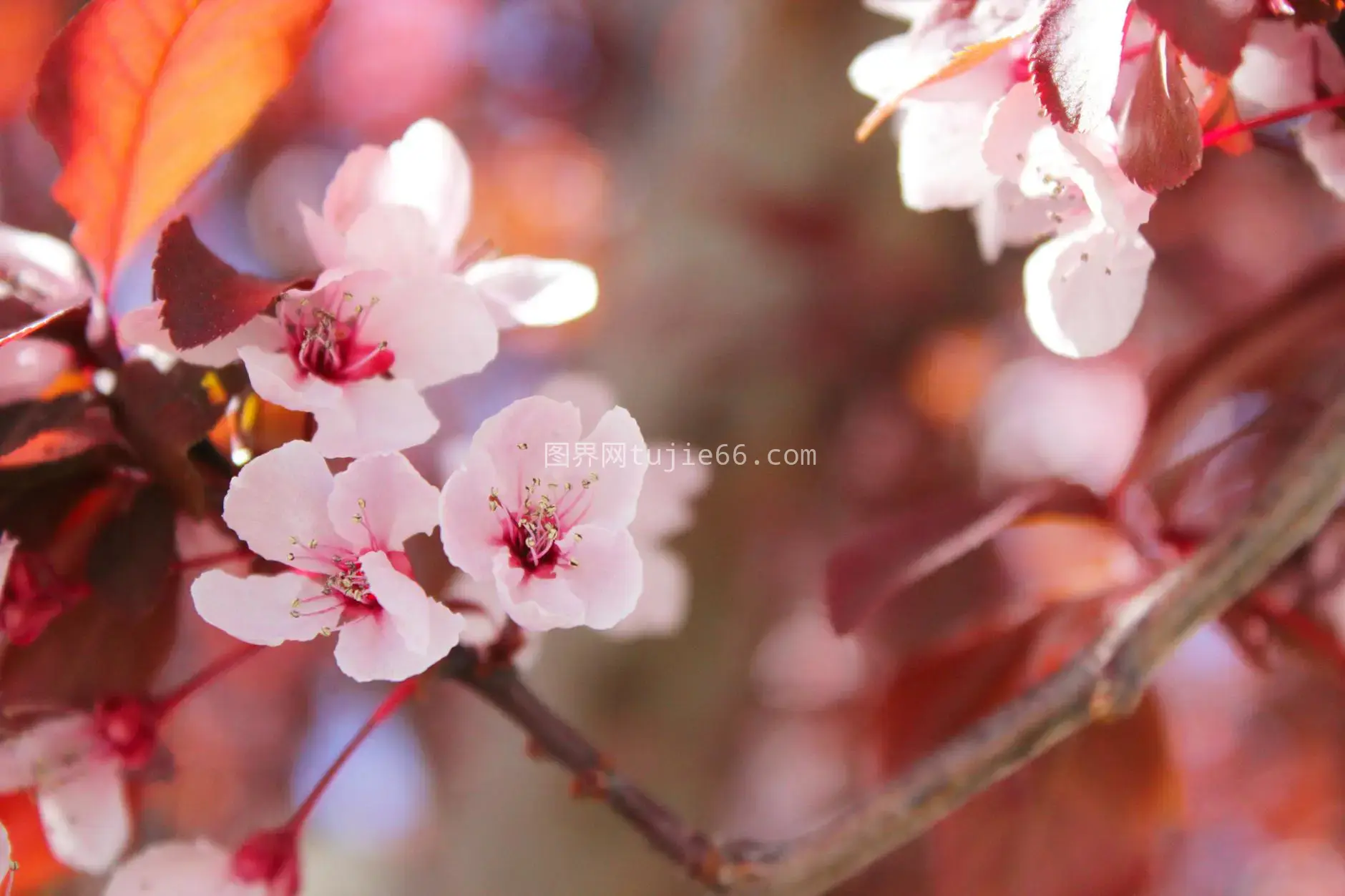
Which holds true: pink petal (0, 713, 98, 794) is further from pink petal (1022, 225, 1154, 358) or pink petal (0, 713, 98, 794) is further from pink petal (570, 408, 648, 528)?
pink petal (1022, 225, 1154, 358)

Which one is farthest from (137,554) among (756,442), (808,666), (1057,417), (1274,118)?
(1057,417)

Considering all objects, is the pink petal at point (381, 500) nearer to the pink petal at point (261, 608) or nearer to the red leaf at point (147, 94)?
the pink petal at point (261, 608)

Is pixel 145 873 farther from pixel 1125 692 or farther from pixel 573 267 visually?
pixel 1125 692

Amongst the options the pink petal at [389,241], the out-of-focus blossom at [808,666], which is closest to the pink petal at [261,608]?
the pink petal at [389,241]

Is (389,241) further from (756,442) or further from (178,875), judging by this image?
(756,442)

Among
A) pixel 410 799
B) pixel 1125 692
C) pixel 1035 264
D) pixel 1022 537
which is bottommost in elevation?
pixel 410 799

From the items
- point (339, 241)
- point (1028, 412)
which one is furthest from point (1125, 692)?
point (1028, 412)

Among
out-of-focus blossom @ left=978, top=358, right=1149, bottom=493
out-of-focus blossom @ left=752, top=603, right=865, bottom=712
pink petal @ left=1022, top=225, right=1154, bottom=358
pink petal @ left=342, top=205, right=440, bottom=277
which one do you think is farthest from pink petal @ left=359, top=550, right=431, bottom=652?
out-of-focus blossom @ left=978, top=358, right=1149, bottom=493
